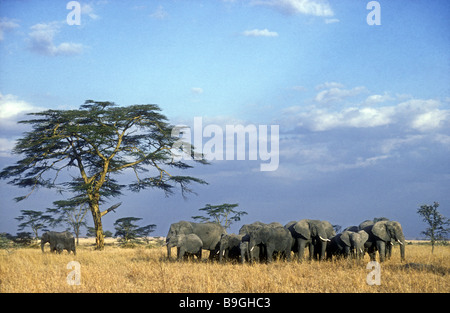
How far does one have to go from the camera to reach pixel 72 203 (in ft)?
102

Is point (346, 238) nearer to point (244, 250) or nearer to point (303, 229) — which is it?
point (303, 229)

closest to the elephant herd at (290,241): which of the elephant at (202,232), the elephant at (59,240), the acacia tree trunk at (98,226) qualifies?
the elephant at (202,232)

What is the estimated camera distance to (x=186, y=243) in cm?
1836

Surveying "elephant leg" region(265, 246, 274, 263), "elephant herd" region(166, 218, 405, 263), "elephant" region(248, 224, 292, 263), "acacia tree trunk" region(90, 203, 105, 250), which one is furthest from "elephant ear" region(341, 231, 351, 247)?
"acacia tree trunk" region(90, 203, 105, 250)

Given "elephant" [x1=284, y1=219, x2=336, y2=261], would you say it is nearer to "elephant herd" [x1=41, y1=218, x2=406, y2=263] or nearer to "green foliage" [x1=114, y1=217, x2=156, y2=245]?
"elephant herd" [x1=41, y1=218, x2=406, y2=263]

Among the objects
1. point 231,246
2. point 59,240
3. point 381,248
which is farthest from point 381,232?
point 59,240

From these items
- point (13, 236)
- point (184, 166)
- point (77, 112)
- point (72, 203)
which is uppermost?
point (77, 112)

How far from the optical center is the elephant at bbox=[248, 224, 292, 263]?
1697 centimetres
